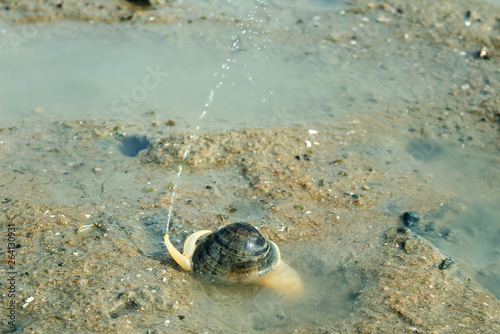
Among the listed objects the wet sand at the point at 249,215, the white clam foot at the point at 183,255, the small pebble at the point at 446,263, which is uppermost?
the white clam foot at the point at 183,255

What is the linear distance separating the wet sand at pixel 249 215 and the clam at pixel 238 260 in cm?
10

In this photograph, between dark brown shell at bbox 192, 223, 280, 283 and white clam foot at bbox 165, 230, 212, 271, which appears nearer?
dark brown shell at bbox 192, 223, 280, 283

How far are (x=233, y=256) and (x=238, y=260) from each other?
5 cm

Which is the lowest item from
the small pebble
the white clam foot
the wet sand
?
the wet sand

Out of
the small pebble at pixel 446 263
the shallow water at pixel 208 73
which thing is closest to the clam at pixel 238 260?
the small pebble at pixel 446 263

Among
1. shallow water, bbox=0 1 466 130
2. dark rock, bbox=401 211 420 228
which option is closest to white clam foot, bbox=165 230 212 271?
dark rock, bbox=401 211 420 228

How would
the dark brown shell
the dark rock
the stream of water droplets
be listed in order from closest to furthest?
the dark brown shell
the dark rock
the stream of water droplets

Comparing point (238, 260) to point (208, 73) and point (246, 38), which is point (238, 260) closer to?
point (208, 73)

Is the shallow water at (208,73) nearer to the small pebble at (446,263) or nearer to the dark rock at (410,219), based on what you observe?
the dark rock at (410,219)

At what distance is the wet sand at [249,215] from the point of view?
11.9 feet

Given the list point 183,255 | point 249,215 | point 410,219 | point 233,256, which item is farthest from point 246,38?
point 233,256

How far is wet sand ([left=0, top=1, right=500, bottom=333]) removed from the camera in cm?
363

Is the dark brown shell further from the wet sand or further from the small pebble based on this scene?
the small pebble

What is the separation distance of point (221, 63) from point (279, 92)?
44.9 inches
